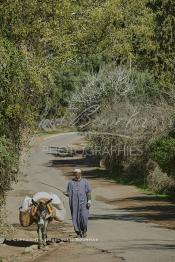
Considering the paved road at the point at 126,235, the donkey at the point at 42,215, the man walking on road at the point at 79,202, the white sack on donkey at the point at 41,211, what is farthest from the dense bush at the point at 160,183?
the donkey at the point at 42,215

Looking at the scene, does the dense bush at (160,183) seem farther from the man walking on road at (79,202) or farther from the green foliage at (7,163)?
the green foliage at (7,163)

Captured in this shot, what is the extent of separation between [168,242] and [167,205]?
1341 centimetres

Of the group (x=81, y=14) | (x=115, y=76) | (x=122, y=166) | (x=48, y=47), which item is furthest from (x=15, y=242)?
(x=115, y=76)

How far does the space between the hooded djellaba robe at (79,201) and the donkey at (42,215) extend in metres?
1.47

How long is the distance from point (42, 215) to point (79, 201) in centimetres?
182

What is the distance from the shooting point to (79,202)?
1783 centimetres

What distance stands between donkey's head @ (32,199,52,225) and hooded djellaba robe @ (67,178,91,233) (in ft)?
5.14

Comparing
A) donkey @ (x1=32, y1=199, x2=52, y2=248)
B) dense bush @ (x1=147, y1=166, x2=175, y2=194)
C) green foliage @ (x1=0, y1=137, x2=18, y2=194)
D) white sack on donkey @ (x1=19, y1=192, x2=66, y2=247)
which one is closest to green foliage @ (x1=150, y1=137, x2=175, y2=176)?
dense bush @ (x1=147, y1=166, x2=175, y2=194)

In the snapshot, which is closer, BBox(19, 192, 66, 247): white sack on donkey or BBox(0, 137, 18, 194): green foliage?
BBox(0, 137, 18, 194): green foliage

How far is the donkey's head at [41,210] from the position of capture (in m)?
16.2

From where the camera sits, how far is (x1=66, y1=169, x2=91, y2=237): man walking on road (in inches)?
699

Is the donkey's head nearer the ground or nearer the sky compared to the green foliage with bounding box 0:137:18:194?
nearer the ground

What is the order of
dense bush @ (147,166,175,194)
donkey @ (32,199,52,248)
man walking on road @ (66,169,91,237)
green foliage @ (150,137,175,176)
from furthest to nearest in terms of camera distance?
1. dense bush @ (147,166,175,194)
2. green foliage @ (150,137,175,176)
3. man walking on road @ (66,169,91,237)
4. donkey @ (32,199,52,248)

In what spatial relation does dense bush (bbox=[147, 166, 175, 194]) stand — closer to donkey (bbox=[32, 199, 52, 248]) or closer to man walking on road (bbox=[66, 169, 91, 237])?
man walking on road (bbox=[66, 169, 91, 237])
